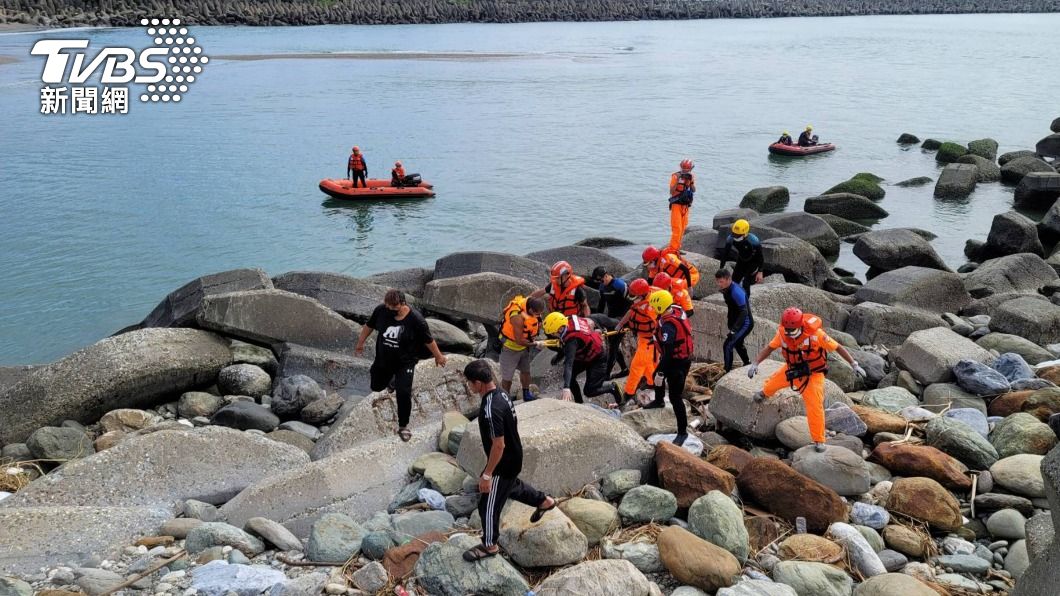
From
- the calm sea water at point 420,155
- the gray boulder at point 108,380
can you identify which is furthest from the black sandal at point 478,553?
the calm sea water at point 420,155

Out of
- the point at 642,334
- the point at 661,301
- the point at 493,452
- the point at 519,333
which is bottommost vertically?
the point at 642,334

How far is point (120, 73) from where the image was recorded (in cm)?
4872

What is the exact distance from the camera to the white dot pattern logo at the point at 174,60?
155ft

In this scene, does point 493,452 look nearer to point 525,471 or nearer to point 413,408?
point 525,471

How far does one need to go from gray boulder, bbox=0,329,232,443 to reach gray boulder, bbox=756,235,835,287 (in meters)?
11.4

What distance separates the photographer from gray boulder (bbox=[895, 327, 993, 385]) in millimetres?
11578

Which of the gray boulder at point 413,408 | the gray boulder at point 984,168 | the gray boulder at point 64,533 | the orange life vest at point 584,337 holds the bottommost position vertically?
the gray boulder at point 984,168

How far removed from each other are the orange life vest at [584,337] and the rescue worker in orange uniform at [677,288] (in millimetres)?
1071

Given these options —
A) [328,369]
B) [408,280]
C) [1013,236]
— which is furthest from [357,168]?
[1013,236]

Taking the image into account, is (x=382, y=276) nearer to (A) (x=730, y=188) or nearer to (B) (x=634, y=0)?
(A) (x=730, y=188)

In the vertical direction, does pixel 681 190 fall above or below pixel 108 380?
above

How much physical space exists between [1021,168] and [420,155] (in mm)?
23527

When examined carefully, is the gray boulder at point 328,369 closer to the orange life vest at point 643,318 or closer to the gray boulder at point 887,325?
Answer: the orange life vest at point 643,318

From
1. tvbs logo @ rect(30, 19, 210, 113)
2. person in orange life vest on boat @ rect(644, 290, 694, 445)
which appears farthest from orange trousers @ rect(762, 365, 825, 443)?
tvbs logo @ rect(30, 19, 210, 113)
